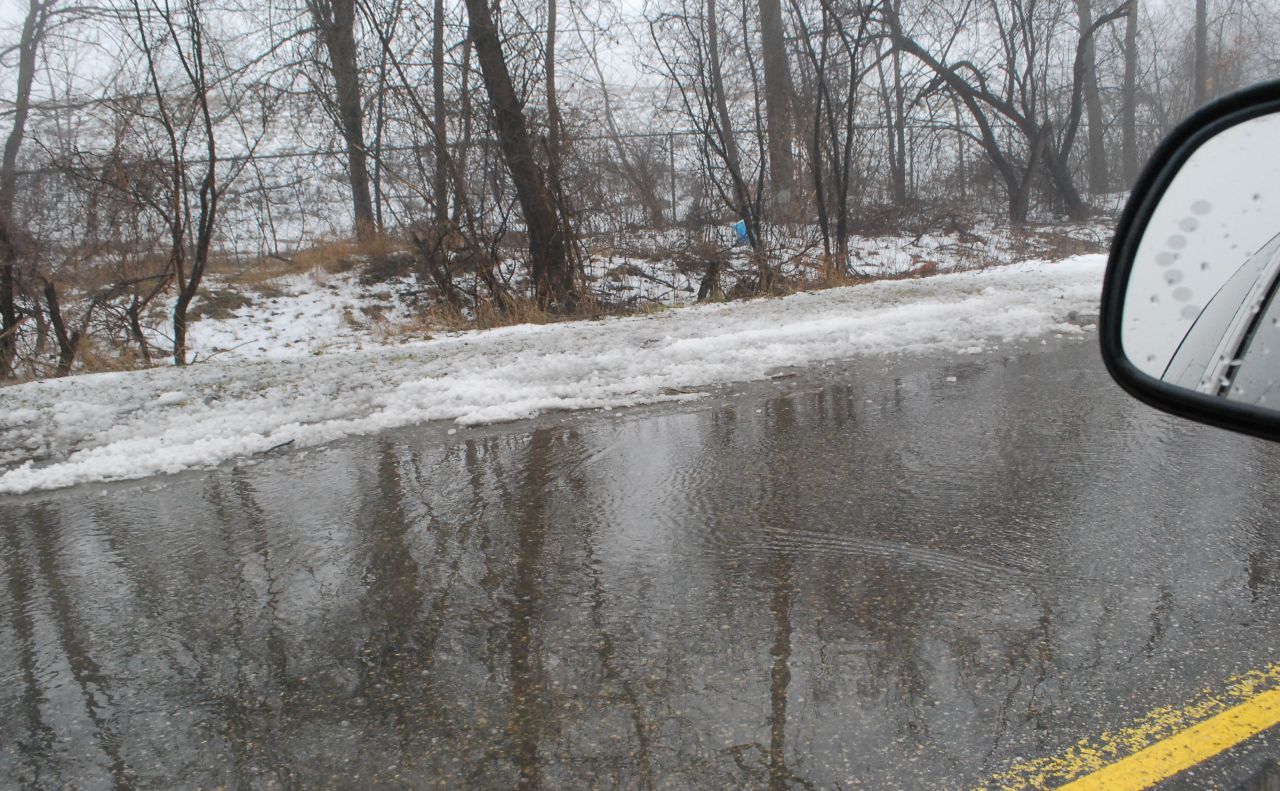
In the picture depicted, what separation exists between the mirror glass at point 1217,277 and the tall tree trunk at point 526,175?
36.6ft

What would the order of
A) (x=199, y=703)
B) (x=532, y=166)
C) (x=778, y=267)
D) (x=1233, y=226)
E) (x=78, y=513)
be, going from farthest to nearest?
1. (x=778, y=267)
2. (x=532, y=166)
3. (x=78, y=513)
4. (x=199, y=703)
5. (x=1233, y=226)

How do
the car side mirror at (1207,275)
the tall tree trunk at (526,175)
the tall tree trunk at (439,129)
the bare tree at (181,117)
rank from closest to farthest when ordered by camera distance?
the car side mirror at (1207,275)
the bare tree at (181,117)
the tall tree trunk at (526,175)
the tall tree trunk at (439,129)

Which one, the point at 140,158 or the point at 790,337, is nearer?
the point at 790,337

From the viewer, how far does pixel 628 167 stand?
17.5m

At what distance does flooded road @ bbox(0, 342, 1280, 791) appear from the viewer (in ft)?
8.50

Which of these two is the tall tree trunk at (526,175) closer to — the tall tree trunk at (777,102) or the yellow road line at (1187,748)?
the tall tree trunk at (777,102)

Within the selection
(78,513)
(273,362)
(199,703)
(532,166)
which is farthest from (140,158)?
(199,703)

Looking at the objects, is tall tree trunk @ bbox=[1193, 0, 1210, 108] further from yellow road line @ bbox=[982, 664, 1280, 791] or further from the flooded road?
yellow road line @ bbox=[982, 664, 1280, 791]

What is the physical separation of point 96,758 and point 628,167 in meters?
15.8

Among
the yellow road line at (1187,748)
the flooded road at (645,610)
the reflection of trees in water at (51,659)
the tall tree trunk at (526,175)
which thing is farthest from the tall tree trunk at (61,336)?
the yellow road line at (1187,748)

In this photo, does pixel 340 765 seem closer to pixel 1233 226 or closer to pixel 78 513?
pixel 1233 226

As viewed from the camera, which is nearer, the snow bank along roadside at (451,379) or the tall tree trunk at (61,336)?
the snow bank along roadside at (451,379)

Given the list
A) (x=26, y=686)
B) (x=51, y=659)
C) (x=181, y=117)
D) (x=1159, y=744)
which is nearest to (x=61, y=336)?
(x=181, y=117)

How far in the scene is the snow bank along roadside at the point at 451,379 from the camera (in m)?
6.42
